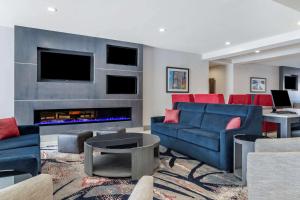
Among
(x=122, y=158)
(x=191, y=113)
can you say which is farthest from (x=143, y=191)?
(x=191, y=113)

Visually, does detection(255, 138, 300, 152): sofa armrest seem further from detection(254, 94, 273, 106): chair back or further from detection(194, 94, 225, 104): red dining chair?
detection(254, 94, 273, 106): chair back

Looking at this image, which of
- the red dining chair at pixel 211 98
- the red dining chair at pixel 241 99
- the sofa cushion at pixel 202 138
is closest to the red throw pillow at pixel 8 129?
the sofa cushion at pixel 202 138

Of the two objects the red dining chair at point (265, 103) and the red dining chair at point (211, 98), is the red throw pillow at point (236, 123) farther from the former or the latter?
the red dining chair at point (265, 103)

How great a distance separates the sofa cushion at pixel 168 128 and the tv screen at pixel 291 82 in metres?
8.98

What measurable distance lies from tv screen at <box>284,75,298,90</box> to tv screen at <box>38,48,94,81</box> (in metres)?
9.83

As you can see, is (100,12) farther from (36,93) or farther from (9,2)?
(36,93)

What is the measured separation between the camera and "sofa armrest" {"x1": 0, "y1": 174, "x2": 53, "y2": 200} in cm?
78

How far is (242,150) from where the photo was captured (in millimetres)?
2510

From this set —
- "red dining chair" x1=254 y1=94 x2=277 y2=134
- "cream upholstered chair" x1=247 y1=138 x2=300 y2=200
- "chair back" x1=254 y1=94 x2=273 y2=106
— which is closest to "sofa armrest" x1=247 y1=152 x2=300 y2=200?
"cream upholstered chair" x1=247 y1=138 x2=300 y2=200

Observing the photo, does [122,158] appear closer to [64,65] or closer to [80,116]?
[80,116]

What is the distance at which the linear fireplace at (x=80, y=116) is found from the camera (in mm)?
5008

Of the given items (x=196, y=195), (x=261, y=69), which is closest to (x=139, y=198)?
(x=196, y=195)

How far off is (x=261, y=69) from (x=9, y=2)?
9.69 m

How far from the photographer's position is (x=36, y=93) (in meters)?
4.79
